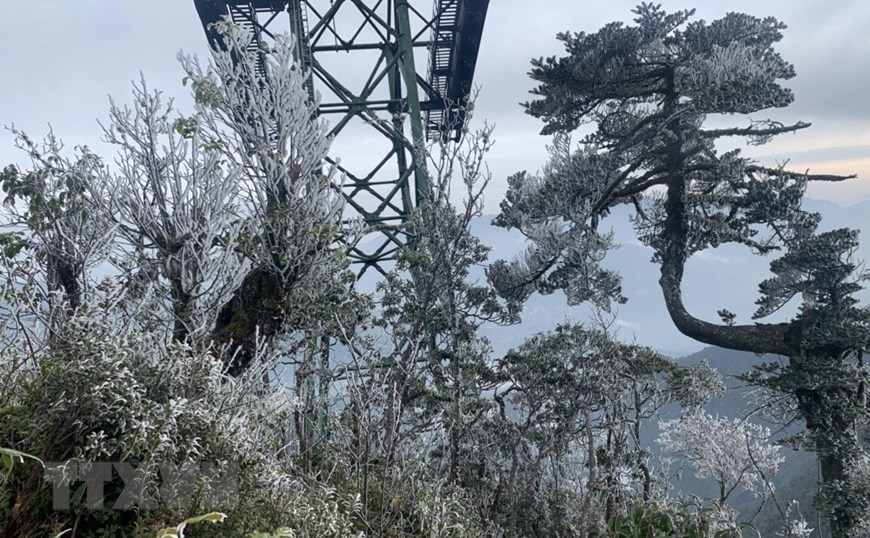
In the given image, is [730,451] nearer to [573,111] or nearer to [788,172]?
[788,172]

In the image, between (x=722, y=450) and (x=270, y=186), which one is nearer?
(x=270, y=186)

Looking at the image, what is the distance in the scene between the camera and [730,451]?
981 cm

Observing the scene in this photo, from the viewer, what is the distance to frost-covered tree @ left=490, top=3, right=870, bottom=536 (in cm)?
606

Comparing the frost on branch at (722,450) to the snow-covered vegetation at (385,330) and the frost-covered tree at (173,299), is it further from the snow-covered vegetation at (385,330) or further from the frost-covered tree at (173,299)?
the frost-covered tree at (173,299)

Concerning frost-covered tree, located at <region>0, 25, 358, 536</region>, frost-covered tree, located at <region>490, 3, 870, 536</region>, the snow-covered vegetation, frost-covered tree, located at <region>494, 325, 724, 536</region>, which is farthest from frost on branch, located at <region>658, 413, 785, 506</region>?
frost-covered tree, located at <region>0, 25, 358, 536</region>

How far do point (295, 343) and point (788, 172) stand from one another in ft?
21.5

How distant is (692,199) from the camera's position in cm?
775

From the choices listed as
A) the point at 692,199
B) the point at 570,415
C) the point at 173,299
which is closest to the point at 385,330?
the point at 570,415

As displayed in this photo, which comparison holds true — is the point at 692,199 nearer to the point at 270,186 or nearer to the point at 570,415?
the point at 570,415

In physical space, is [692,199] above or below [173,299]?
above

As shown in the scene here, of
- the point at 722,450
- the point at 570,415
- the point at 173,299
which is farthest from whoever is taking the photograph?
the point at 722,450

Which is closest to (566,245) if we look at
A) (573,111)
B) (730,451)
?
(573,111)

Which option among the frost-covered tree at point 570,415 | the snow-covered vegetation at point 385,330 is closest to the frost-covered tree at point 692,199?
the snow-covered vegetation at point 385,330

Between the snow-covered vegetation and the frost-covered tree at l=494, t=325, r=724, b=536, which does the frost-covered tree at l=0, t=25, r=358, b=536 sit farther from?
the frost-covered tree at l=494, t=325, r=724, b=536
